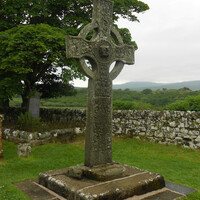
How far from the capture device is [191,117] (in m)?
8.57

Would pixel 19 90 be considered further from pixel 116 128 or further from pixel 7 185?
pixel 7 185

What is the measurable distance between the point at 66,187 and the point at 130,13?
12640mm

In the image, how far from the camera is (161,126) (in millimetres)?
9523

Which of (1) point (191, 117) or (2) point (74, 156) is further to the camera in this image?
(1) point (191, 117)

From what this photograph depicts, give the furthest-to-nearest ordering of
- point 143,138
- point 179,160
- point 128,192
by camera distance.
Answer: point 143,138 < point 179,160 < point 128,192

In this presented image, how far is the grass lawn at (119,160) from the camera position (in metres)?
5.15

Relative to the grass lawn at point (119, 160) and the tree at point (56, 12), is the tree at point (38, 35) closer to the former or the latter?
the tree at point (56, 12)

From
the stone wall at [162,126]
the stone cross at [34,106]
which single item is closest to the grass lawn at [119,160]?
the stone wall at [162,126]

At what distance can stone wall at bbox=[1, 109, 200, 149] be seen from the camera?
28.0ft

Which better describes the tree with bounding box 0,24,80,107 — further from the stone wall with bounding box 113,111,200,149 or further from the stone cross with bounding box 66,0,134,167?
the stone cross with bounding box 66,0,134,167

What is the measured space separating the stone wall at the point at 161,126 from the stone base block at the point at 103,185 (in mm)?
4674

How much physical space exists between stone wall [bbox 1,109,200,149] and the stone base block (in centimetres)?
467

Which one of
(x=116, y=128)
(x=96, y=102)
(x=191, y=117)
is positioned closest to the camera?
(x=96, y=102)

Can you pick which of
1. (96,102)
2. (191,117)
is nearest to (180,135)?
(191,117)
